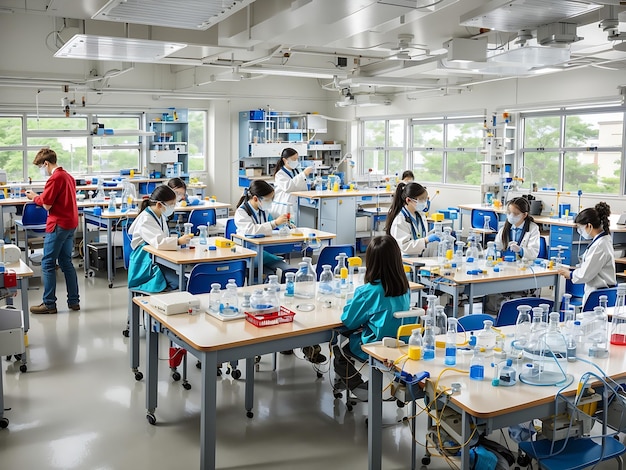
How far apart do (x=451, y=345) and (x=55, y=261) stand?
4074mm

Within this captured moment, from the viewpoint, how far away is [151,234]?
499 cm

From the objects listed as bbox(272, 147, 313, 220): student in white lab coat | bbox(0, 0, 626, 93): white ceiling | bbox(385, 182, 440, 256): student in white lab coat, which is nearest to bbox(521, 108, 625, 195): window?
bbox(0, 0, 626, 93): white ceiling

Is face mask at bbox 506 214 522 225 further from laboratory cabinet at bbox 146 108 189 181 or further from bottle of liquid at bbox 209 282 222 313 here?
laboratory cabinet at bbox 146 108 189 181

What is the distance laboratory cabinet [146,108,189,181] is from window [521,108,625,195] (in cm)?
577

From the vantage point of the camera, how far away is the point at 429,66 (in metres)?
7.43

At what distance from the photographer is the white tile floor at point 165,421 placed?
3.22 m

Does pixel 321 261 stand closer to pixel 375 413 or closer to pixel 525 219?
pixel 525 219

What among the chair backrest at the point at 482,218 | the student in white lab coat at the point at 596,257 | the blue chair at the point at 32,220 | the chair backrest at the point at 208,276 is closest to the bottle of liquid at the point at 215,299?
the chair backrest at the point at 208,276

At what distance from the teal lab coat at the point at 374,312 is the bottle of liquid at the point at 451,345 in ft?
1.03

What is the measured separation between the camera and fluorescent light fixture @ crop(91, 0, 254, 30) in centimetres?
337

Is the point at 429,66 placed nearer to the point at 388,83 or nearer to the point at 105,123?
the point at 388,83

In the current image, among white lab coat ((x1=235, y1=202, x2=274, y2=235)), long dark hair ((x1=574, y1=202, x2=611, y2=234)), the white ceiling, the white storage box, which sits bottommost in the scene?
the white storage box

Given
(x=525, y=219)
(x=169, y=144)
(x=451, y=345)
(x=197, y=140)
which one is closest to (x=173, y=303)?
(x=451, y=345)

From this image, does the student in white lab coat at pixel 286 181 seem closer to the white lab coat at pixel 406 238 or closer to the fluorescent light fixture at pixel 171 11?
the white lab coat at pixel 406 238
